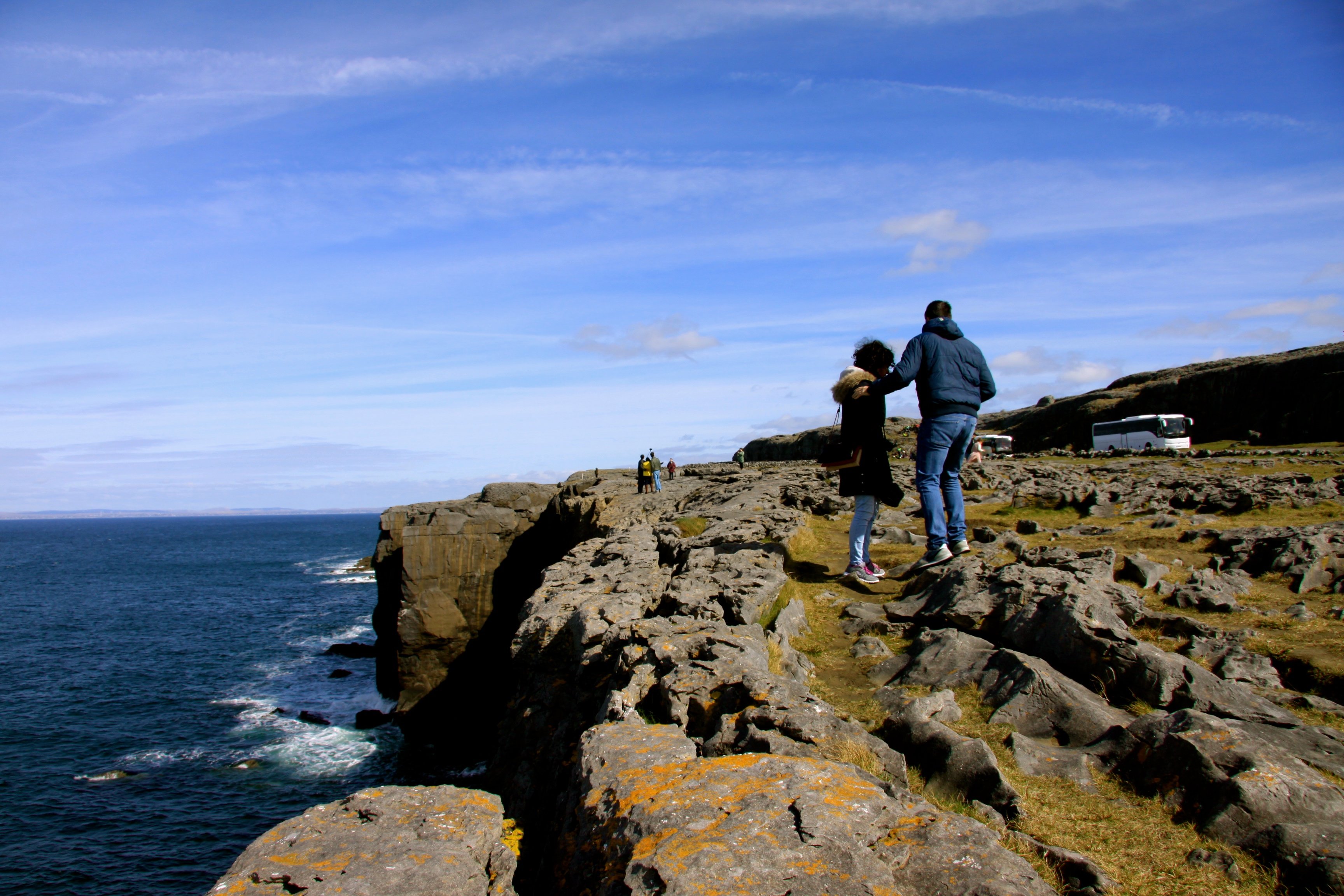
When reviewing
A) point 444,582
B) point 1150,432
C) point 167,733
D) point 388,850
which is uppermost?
point 1150,432

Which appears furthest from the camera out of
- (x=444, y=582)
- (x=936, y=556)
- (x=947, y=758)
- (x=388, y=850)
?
(x=444, y=582)

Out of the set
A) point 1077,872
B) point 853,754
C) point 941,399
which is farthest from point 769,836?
point 941,399

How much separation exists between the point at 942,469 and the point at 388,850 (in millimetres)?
7428

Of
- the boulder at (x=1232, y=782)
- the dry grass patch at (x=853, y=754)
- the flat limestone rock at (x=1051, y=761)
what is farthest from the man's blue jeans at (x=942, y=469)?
the dry grass patch at (x=853, y=754)

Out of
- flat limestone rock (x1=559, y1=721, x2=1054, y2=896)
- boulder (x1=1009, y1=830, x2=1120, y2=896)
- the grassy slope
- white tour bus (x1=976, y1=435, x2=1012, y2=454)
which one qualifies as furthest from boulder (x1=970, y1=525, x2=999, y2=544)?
white tour bus (x1=976, y1=435, x2=1012, y2=454)

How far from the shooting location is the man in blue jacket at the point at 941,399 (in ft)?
29.4

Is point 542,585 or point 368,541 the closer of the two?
point 542,585

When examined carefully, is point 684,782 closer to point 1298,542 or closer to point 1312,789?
point 1312,789

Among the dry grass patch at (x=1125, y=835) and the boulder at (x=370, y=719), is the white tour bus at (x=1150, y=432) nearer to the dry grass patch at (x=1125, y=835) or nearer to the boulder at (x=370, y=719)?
the boulder at (x=370, y=719)

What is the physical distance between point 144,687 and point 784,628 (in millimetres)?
43167

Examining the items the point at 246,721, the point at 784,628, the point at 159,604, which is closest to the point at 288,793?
the point at 246,721

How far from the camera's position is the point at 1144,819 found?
4.21m

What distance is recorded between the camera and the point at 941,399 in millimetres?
8961

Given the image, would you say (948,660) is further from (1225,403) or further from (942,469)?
(1225,403)
